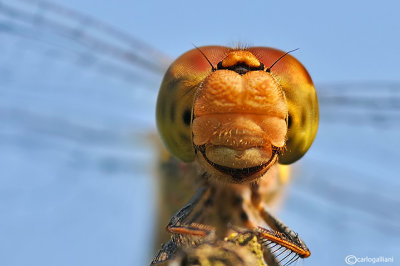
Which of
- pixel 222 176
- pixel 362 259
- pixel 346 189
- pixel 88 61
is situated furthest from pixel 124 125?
pixel 222 176

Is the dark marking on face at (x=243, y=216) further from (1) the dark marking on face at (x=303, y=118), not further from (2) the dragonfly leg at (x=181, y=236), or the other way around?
(1) the dark marking on face at (x=303, y=118)

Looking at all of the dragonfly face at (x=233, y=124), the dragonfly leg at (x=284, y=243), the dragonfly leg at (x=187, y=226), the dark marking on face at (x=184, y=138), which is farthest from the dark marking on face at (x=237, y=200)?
the dark marking on face at (x=184, y=138)

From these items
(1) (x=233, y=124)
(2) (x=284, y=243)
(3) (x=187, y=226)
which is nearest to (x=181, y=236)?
(3) (x=187, y=226)

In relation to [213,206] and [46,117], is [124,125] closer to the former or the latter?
[46,117]

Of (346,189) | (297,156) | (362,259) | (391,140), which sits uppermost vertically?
(391,140)

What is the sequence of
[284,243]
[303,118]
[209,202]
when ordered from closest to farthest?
[284,243] < [303,118] < [209,202]

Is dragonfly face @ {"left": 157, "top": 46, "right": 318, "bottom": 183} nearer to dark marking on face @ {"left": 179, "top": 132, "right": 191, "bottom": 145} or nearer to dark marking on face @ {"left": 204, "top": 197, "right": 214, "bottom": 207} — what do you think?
dark marking on face @ {"left": 179, "top": 132, "right": 191, "bottom": 145}

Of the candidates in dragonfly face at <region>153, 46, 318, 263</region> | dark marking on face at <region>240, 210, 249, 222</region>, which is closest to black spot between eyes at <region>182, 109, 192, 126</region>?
dragonfly face at <region>153, 46, 318, 263</region>

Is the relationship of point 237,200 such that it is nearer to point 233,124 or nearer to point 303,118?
point 303,118
